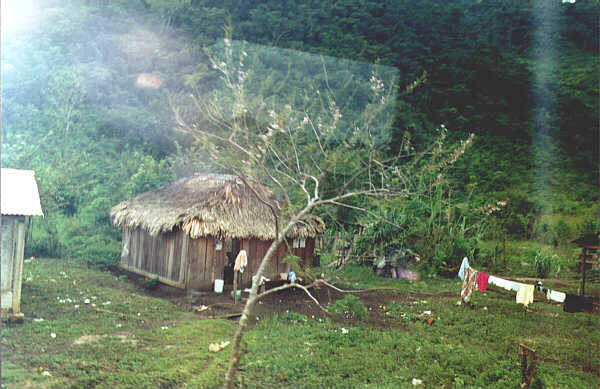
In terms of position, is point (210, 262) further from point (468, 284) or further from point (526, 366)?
point (526, 366)

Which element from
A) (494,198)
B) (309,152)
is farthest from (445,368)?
(309,152)

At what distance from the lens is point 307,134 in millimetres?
3156

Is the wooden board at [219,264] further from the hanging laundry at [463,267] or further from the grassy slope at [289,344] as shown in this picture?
the hanging laundry at [463,267]

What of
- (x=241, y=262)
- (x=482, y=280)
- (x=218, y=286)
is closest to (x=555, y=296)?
(x=482, y=280)

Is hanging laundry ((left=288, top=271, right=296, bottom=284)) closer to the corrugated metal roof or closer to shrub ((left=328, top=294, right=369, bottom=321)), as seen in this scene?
shrub ((left=328, top=294, right=369, bottom=321))

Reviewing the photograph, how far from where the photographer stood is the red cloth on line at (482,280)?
9.48 ft

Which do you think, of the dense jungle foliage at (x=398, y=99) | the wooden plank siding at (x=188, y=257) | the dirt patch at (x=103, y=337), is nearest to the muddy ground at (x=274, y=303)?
the wooden plank siding at (x=188, y=257)

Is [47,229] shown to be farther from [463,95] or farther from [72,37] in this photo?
[463,95]

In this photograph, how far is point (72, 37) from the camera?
2.74 metres

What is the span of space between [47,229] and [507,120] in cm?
312

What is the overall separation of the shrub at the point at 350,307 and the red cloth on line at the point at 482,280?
78 centimetres

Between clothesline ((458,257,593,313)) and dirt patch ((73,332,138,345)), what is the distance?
2.11 meters

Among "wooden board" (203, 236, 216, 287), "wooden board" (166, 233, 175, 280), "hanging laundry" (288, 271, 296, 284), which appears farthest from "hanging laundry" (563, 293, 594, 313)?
"wooden board" (166, 233, 175, 280)

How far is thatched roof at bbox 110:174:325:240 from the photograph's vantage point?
342 cm
